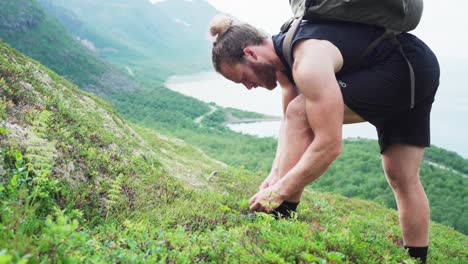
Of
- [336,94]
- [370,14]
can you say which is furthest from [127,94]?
[336,94]

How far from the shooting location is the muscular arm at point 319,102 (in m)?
2.98

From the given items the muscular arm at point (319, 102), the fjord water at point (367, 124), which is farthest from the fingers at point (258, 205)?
the fjord water at point (367, 124)

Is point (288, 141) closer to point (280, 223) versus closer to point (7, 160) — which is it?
point (280, 223)

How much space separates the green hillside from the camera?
214 cm

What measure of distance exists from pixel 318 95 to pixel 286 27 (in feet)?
3.72

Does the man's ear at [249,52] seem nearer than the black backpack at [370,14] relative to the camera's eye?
No

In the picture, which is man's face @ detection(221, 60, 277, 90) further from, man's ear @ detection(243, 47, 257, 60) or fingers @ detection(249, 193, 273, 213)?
fingers @ detection(249, 193, 273, 213)

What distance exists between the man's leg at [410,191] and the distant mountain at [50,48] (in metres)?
61.2

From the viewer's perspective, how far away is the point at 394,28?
3281 millimetres

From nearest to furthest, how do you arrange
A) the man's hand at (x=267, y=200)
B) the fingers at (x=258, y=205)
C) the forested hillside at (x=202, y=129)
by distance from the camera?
the man's hand at (x=267, y=200), the fingers at (x=258, y=205), the forested hillside at (x=202, y=129)

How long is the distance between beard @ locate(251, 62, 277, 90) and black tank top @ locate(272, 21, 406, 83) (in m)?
0.68

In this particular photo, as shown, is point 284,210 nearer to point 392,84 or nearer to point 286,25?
point 392,84

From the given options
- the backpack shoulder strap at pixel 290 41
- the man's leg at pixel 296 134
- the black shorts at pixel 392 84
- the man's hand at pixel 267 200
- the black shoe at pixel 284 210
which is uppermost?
the backpack shoulder strap at pixel 290 41

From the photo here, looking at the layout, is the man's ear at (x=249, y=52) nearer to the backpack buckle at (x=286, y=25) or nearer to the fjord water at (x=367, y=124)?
the backpack buckle at (x=286, y=25)
